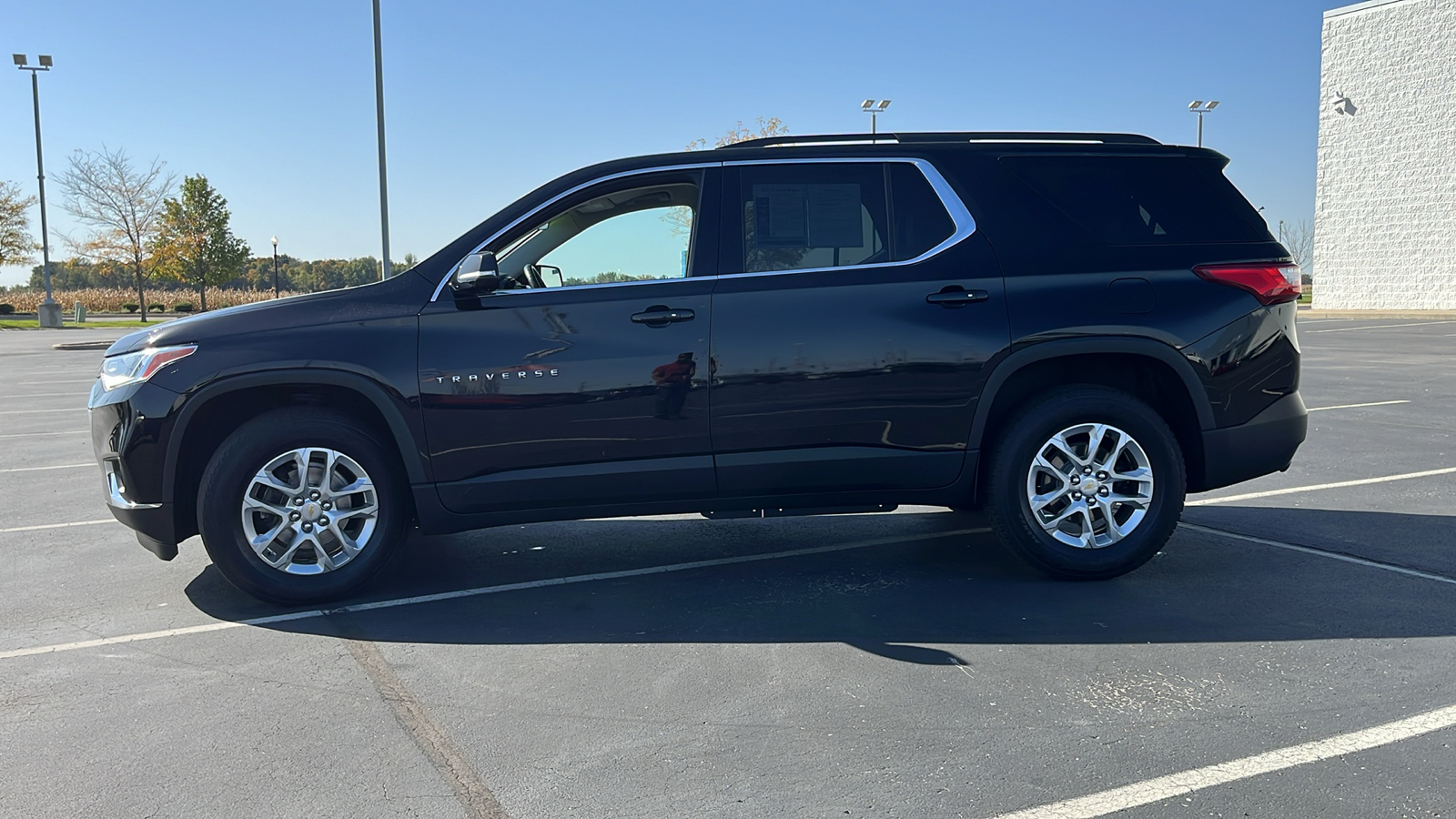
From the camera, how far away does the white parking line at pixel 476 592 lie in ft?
13.8

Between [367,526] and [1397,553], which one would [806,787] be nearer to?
[367,526]

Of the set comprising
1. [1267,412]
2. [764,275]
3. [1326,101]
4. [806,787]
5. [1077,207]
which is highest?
[1326,101]

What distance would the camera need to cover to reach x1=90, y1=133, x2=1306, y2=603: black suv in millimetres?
4543

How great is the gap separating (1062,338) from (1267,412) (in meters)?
1.09

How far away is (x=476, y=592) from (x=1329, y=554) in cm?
415

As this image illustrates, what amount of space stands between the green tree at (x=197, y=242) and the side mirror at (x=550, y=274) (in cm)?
5181

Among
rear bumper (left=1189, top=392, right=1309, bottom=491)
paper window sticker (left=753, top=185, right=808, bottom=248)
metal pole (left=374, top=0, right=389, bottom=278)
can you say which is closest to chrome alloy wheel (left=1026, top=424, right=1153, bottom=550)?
rear bumper (left=1189, top=392, right=1309, bottom=491)

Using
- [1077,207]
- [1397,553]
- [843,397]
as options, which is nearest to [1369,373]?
[1397,553]

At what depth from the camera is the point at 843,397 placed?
4641 mm

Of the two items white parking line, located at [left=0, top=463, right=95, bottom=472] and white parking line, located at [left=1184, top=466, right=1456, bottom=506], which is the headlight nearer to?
white parking line, located at [left=0, top=463, right=95, bottom=472]

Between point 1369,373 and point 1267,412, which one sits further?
point 1369,373

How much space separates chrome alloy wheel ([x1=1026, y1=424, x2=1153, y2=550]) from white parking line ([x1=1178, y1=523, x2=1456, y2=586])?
1.14 meters

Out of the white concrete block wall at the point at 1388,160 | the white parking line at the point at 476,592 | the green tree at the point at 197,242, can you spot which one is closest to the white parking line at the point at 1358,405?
the white parking line at the point at 476,592

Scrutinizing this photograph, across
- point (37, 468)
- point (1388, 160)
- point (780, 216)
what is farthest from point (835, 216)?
point (1388, 160)
